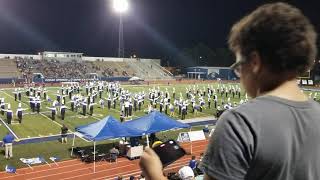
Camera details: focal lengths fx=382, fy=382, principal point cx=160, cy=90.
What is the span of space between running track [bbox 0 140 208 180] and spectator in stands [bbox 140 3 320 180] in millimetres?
10792

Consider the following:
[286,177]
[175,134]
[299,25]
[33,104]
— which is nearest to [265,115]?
[286,177]

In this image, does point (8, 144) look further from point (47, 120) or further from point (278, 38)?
point (278, 38)

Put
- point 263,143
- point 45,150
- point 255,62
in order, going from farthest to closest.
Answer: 1. point 45,150
2. point 255,62
3. point 263,143

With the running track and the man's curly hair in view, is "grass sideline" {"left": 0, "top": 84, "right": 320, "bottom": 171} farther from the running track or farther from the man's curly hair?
the man's curly hair

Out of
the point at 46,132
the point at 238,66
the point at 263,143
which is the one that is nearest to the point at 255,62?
the point at 238,66

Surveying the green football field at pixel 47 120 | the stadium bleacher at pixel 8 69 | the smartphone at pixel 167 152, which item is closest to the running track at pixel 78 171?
the green football field at pixel 47 120

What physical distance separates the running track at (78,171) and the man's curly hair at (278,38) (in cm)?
1084

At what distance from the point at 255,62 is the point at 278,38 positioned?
112 mm

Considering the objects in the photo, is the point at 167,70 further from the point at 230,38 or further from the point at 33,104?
the point at 230,38

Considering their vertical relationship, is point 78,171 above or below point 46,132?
below

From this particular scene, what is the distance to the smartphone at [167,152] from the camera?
165 centimetres

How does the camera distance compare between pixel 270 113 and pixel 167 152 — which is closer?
pixel 270 113

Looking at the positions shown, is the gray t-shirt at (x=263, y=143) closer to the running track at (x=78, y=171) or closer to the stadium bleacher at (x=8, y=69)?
the running track at (x=78, y=171)

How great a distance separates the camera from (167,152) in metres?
1.70
